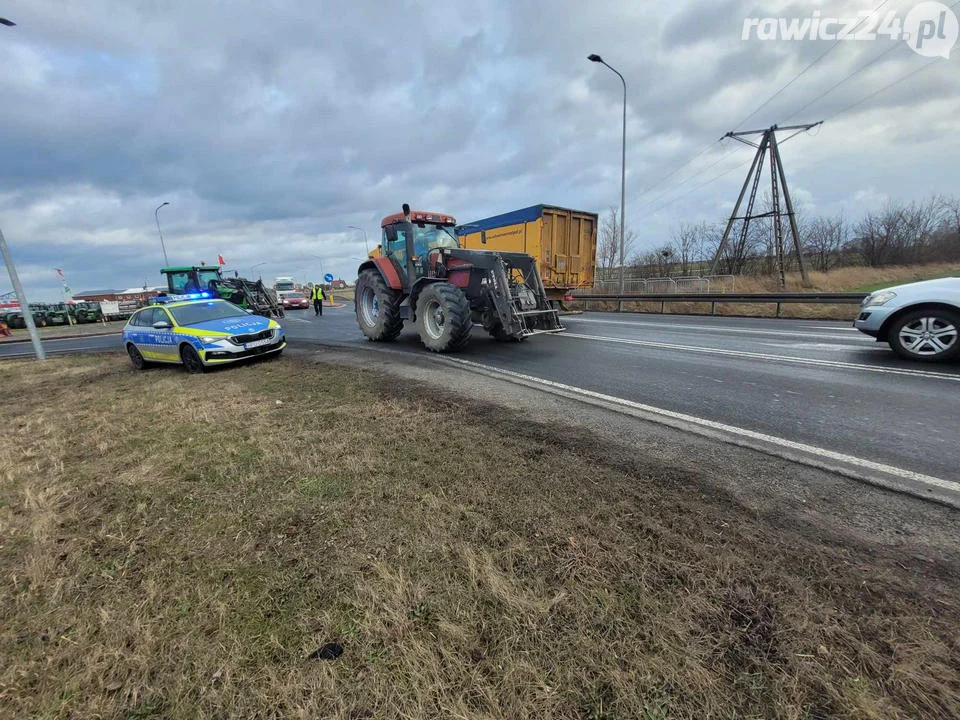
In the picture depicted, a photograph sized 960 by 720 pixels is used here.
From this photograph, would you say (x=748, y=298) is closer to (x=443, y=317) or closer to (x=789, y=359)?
(x=789, y=359)

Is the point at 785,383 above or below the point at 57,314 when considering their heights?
below

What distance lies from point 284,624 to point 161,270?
2199 centimetres

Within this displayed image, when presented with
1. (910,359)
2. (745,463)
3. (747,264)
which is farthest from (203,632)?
(747,264)

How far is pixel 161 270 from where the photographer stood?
60.5 feet

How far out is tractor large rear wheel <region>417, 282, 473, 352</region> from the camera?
7.75m

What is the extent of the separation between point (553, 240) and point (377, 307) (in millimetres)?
6598

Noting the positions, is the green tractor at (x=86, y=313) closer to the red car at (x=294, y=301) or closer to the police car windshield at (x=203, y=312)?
the red car at (x=294, y=301)

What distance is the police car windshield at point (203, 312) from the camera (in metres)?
8.06

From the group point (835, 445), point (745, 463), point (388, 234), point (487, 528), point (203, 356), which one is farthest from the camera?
point (388, 234)

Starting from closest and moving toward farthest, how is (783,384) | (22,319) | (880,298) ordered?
(783,384), (880,298), (22,319)

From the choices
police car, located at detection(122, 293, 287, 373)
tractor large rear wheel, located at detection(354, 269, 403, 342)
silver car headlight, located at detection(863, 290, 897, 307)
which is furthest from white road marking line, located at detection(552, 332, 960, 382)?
police car, located at detection(122, 293, 287, 373)

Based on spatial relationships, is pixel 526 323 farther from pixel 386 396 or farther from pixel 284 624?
pixel 284 624

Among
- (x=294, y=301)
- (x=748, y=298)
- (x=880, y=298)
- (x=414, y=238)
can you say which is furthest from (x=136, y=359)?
(x=294, y=301)

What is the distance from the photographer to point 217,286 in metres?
18.2
